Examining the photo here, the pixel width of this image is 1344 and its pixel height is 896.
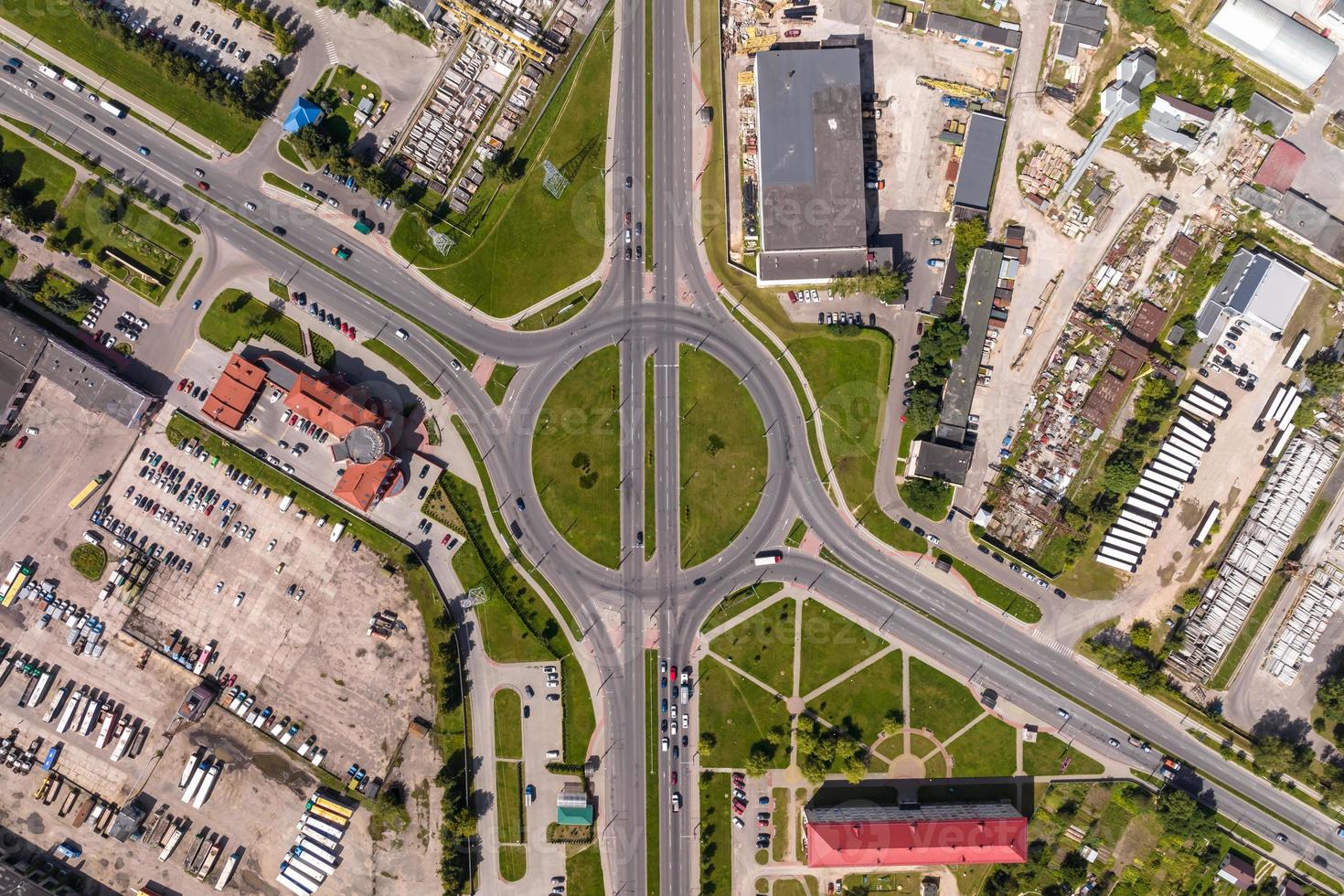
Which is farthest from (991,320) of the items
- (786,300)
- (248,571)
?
(248,571)

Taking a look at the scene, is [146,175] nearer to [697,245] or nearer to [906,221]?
[697,245]

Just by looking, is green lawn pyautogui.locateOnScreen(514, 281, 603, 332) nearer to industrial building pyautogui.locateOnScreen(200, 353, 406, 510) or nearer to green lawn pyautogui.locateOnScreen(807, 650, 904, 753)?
industrial building pyautogui.locateOnScreen(200, 353, 406, 510)

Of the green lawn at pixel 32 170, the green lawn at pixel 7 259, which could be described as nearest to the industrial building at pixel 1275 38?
the green lawn at pixel 32 170

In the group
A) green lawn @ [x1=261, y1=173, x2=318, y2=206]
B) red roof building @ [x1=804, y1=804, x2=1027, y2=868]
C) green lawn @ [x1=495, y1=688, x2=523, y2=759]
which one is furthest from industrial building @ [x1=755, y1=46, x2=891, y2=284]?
red roof building @ [x1=804, y1=804, x2=1027, y2=868]

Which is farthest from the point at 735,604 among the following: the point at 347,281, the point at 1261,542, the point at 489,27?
the point at 489,27

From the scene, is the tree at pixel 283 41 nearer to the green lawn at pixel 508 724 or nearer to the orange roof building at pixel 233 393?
the orange roof building at pixel 233 393
